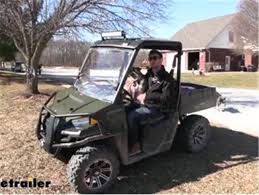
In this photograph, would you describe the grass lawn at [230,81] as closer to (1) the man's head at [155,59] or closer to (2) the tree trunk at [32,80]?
(2) the tree trunk at [32,80]

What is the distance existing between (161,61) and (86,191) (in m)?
2.28

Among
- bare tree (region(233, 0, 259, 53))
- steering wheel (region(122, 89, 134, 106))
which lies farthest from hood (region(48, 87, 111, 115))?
bare tree (region(233, 0, 259, 53))

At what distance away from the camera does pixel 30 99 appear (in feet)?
39.5

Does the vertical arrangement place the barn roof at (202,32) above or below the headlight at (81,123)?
above

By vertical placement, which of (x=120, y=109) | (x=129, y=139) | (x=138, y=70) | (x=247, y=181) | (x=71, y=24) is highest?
(x=71, y=24)

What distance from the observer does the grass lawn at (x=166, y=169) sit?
17.8 ft

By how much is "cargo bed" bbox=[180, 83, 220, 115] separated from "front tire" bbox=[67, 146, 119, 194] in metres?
1.80

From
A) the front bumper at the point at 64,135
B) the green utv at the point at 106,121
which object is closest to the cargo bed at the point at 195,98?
the green utv at the point at 106,121

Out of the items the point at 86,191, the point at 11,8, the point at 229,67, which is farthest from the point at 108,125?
the point at 229,67

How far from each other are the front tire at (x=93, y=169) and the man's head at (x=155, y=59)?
5.32 ft

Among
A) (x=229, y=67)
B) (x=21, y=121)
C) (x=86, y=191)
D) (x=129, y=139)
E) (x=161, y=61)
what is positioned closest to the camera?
(x=86, y=191)

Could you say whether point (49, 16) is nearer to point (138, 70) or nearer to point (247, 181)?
point (138, 70)

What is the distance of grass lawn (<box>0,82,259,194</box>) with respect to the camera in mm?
5438

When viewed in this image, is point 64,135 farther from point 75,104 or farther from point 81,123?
point 75,104
